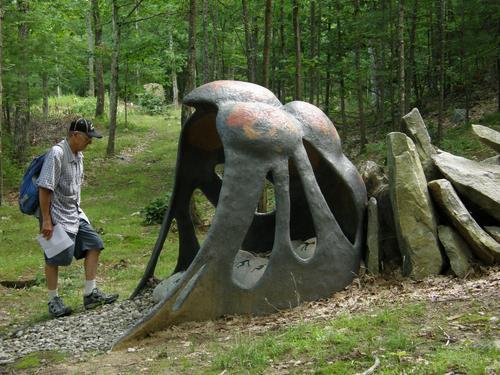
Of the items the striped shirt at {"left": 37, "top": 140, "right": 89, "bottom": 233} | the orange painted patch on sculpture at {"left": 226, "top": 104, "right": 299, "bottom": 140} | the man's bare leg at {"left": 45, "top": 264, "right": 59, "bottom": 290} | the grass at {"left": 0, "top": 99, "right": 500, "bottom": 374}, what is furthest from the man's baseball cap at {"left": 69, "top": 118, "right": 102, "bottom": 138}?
the grass at {"left": 0, "top": 99, "right": 500, "bottom": 374}

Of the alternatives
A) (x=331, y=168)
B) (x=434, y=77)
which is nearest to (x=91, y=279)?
(x=331, y=168)

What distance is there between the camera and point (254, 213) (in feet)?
22.3

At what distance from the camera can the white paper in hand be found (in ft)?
23.7

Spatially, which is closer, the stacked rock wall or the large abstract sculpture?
the large abstract sculpture

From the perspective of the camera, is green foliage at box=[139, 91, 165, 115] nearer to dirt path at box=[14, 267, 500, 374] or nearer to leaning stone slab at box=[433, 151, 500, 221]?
leaning stone slab at box=[433, 151, 500, 221]

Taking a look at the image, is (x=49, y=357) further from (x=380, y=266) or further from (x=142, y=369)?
(x=380, y=266)

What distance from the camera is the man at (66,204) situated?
715 cm

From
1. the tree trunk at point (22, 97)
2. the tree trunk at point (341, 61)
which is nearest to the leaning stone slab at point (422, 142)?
the tree trunk at point (341, 61)

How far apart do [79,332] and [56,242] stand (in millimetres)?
1042

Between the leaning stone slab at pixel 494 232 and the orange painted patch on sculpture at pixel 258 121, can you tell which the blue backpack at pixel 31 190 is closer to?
the orange painted patch on sculpture at pixel 258 121

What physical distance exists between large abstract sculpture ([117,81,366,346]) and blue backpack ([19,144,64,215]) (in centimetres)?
157

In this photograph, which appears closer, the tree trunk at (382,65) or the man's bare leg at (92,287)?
the man's bare leg at (92,287)

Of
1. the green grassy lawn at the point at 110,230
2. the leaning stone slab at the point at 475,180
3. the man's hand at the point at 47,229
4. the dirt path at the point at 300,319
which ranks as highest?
the leaning stone slab at the point at 475,180

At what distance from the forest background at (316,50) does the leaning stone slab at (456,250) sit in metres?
6.01
